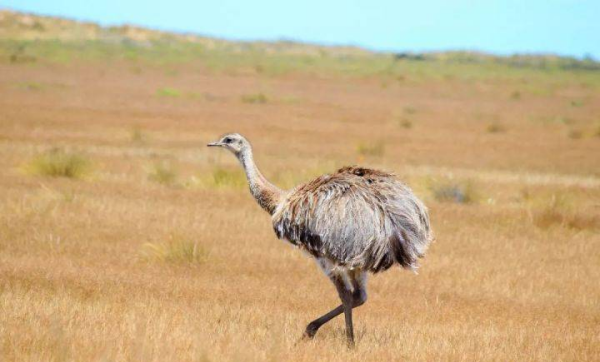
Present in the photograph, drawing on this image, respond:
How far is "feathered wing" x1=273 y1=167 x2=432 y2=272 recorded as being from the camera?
28.3 feet

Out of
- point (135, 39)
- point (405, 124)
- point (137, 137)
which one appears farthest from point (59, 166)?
point (135, 39)

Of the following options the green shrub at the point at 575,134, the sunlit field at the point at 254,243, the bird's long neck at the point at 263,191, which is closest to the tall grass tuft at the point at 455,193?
the sunlit field at the point at 254,243

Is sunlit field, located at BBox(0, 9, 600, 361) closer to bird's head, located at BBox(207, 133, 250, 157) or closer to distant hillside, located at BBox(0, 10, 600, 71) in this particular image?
bird's head, located at BBox(207, 133, 250, 157)

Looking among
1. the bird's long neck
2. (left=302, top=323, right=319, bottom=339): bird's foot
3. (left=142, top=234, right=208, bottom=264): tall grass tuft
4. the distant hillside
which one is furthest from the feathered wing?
the distant hillside

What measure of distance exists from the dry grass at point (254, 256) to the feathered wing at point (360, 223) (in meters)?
0.76

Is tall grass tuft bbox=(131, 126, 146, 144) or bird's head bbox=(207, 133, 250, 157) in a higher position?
bird's head bbox=(207, 133, 250, 157)

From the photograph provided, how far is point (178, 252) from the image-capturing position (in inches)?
508

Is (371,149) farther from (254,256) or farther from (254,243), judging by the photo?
(254,256)

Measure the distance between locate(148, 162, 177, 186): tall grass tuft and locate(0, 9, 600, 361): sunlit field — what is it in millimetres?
39

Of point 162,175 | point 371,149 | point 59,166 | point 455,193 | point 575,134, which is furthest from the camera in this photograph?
point 575,134

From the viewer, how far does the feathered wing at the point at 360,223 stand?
339 inches

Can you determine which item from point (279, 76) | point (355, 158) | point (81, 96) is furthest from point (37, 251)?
point (279, 76)

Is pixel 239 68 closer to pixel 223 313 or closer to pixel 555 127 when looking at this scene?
pixel 555 127

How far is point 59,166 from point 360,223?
11552 millimetres
